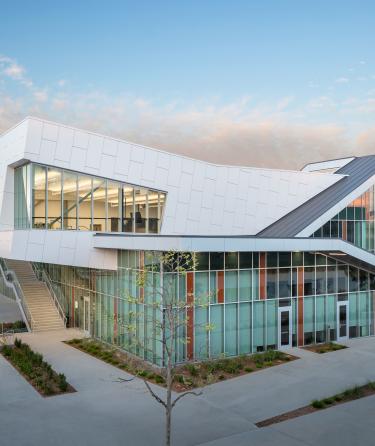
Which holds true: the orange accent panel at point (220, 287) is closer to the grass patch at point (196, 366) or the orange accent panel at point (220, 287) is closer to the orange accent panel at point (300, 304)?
the grass patch at point (196, 366)

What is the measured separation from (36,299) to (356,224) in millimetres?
21120

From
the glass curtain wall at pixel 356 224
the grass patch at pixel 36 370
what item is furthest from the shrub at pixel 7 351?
the glass curtain wall at pixel 356 224

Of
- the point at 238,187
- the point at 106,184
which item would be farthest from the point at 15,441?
the point at 238,187

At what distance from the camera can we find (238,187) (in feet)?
107

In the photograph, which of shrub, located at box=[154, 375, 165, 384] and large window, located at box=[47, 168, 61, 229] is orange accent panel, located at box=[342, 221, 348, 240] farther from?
large window, located at box=[47, 168, 61, 229]

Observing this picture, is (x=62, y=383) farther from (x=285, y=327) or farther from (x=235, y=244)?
(x=285, y=327)

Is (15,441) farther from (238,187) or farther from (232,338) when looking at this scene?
(238,187)

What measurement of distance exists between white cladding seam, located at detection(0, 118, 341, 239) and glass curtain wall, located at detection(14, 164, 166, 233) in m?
0.53

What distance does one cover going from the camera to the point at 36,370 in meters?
22.0

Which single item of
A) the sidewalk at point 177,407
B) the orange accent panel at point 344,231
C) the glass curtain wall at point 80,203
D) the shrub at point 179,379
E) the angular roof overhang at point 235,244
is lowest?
the sidewalk at point 177,407

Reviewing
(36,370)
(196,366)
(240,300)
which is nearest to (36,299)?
(36,370)

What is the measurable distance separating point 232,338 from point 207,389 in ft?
17.7

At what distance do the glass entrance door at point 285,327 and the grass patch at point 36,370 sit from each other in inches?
444

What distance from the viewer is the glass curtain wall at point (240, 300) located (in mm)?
23906
